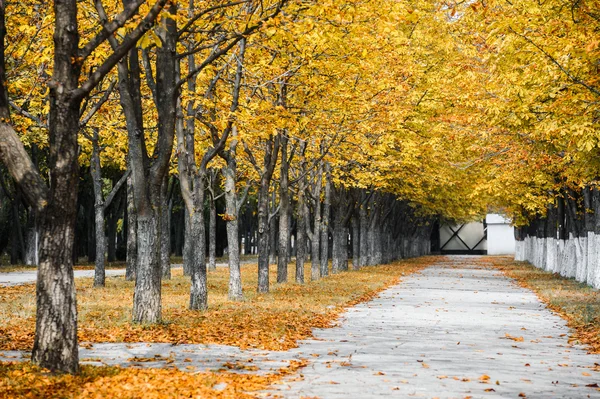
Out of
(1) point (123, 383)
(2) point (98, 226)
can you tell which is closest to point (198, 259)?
(2) point (98, 226)

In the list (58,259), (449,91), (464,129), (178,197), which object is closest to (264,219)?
(464,129)

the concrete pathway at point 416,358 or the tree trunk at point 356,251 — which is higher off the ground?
the tree trunk at point 356,251

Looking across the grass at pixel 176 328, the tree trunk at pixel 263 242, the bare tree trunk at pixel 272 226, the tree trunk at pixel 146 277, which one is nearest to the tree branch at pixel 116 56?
the grass at pixel 176 328

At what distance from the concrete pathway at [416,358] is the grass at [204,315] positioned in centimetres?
67

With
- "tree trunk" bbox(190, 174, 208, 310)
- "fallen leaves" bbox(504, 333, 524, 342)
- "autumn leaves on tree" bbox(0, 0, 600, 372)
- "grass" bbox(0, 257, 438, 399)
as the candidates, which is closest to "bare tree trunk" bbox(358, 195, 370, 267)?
"autumn leaves on tree" bbox(0, 0, 600, 372)

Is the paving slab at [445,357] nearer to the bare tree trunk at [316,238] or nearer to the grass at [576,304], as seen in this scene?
the grass at [576,304]

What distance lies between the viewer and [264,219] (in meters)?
28.6

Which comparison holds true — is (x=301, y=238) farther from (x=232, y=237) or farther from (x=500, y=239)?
(x=500, y=239)

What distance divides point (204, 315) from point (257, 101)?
7.23 metres

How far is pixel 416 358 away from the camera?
535 inches

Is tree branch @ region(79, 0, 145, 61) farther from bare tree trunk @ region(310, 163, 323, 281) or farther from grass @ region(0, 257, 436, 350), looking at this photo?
bare tree trunk @ region(310, 163, 323, 281)

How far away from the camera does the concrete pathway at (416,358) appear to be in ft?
35.0

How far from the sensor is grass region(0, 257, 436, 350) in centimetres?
1538

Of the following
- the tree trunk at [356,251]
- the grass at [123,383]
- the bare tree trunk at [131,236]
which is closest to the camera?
the grass at [123,383]
